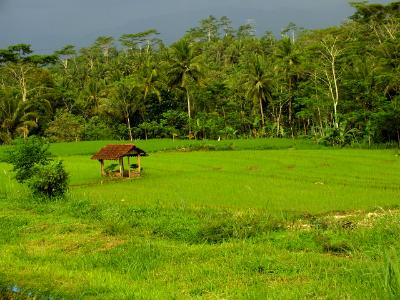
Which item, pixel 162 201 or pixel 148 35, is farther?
pixel 148 35

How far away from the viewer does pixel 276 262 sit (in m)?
7.75

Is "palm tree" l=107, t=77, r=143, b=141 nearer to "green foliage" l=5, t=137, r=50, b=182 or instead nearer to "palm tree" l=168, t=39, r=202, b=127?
"palm tree" l=168, t=39, r=202, b=127

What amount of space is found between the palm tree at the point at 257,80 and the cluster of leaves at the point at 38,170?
93.8 ft

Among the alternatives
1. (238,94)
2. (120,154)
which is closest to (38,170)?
(120,154)

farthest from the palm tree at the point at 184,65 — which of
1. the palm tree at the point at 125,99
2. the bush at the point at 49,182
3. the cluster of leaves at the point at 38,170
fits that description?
the bush at the point at 49,182

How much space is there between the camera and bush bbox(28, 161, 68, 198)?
15.5 m

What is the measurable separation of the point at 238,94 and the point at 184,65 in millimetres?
7470

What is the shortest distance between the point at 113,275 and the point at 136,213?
18.8 feet

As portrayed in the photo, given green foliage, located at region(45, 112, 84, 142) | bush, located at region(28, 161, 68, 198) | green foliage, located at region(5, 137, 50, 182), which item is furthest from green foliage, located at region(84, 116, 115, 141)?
bush, located at region(28, 161, 68, 198)

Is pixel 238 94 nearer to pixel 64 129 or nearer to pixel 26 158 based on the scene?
pixel 64 129

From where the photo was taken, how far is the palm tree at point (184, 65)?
45.5 meters

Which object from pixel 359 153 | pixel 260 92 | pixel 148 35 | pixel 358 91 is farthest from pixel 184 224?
pixel 148 35

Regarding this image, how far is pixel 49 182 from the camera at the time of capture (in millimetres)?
15555

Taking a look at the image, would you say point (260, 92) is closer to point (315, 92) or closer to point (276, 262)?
point (315, 92)
